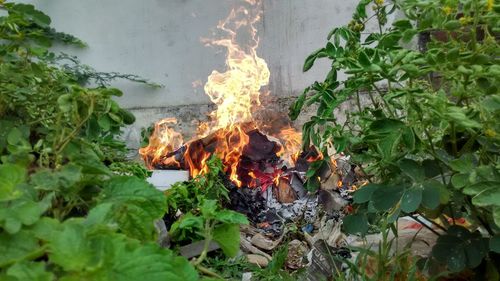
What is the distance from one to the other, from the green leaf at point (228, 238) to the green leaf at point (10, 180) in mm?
437

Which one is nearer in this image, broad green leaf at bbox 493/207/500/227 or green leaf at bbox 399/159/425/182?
broad green leaf at bbox 493/207/500/227

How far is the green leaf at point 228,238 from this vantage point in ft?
4.11

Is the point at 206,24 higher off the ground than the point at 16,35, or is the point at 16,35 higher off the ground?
the point at 206,24

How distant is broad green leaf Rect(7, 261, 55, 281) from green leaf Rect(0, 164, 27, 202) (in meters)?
0.16

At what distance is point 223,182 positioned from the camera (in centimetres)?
464

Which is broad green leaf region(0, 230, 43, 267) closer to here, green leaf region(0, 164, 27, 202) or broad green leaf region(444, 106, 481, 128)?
green leaf region(0, 164, 27, 202)

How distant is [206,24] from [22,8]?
15.4 ft

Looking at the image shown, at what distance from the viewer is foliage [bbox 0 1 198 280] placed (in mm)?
839

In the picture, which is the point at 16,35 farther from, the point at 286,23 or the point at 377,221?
the point at 286,23

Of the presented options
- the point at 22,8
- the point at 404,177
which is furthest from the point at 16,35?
the point at 404,177

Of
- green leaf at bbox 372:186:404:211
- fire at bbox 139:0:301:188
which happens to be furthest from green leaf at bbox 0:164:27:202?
fire at bbox 139:0:301:188

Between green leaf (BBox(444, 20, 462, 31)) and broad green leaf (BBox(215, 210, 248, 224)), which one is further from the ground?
green leaf (BBox(444, 20, 462, 31))

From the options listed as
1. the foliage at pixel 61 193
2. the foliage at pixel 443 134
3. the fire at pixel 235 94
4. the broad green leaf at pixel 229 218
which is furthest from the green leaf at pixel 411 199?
the fire at pixel 235 94

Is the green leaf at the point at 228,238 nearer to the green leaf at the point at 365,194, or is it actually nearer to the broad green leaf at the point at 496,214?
the broad green leaf at the point at 496,214
